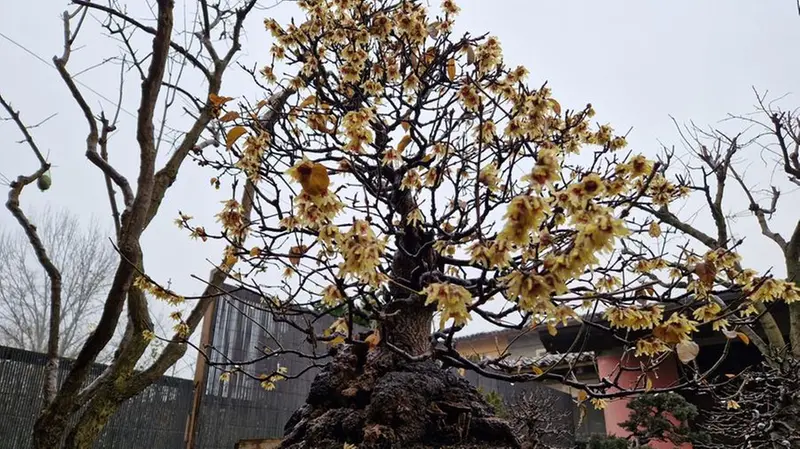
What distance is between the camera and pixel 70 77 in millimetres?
2525

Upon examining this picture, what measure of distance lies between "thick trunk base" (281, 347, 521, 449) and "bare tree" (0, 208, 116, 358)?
8.80 m

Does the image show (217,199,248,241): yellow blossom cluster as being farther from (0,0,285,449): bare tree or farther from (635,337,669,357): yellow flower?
(635,337,669,357): yellow flower

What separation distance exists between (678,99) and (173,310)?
682 centimetres

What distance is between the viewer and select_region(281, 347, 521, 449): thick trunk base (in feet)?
4.19

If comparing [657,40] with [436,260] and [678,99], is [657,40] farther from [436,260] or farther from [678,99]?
[436,260]

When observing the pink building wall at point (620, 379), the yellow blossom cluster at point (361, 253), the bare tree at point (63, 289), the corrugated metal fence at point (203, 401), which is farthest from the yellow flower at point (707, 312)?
the bare tree at point (63, 289)

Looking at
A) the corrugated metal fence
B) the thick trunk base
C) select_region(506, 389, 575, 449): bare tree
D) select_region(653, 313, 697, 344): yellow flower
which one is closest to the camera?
select_region(653, 313, 697, 344): yellow flower

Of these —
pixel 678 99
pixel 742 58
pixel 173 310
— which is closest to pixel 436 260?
pixel 173 310

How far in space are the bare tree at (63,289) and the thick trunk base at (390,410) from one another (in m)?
8.80

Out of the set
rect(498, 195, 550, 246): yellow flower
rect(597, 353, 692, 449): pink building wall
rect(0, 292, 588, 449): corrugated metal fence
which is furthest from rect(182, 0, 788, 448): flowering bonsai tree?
rect(597, 353, 692, 449): pink building wall

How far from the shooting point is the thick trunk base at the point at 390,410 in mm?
1278

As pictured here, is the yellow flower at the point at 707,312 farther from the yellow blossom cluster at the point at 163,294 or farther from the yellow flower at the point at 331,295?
the yellow blossom cluster at the point at 163,294

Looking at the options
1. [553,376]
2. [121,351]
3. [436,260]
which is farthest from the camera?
[121,351]

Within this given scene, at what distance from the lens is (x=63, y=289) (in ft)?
A: 29.0
